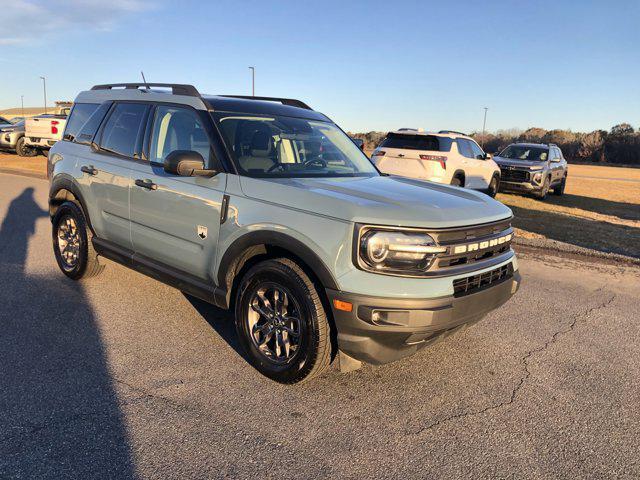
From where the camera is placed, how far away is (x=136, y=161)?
4.46 m

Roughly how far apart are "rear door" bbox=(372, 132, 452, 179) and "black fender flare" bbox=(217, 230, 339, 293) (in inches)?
336

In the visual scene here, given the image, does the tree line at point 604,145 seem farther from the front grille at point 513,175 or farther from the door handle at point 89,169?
the door handle at point 89,169

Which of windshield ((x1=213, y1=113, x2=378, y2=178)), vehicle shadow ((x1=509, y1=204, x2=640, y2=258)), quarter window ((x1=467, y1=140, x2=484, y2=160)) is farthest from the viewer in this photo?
quarter window ((x1=467, y1=140, x2=484, y2=160))

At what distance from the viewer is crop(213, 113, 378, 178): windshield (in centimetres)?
383

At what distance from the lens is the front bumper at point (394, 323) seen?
114 inches

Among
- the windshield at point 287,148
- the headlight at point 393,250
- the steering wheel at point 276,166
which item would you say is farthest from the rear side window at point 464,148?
the headlight at point 393,250

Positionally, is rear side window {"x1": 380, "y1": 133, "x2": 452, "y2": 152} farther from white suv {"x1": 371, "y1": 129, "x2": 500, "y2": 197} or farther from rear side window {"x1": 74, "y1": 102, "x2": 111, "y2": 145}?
rear side window {"x1": 74, "y1": 102, "x2": 111, "y2": 145}

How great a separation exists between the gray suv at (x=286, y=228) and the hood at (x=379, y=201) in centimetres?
1

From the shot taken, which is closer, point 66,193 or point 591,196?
point 66,193

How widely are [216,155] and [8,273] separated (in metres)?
3.40

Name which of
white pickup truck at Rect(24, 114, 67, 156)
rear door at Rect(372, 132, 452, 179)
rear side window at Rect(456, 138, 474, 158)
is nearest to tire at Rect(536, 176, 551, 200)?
rear side window at Rect(456, 138, 474, 158)

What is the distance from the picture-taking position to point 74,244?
17.6ft

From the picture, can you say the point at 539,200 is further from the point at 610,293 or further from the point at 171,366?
the point at 171,366

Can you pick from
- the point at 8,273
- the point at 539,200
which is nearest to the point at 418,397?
the point at 8,273
